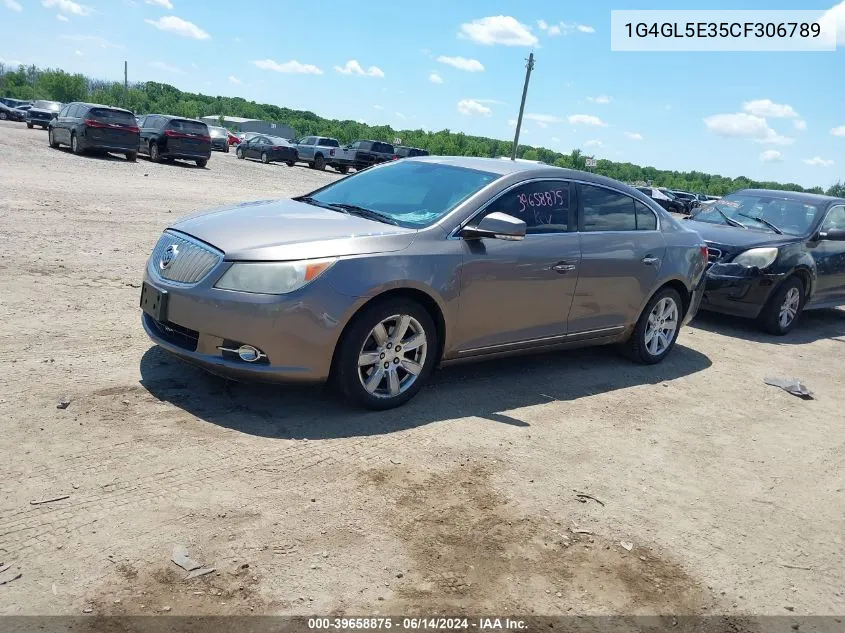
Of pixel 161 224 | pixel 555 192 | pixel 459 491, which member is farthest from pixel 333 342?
pixel 161 224

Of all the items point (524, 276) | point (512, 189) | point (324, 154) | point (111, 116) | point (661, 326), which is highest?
point (512, 189)

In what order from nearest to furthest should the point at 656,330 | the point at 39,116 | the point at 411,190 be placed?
the point at 411,190
the point at 656,330
the point at 39,116

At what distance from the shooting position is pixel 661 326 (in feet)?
23.5

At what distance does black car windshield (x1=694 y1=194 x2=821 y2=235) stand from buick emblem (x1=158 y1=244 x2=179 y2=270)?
778 cm

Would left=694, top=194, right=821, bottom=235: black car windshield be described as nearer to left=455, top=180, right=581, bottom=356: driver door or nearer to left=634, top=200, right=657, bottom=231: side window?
left=634, top=200, right=657, bottom=231: side window

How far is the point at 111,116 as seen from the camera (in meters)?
24.4

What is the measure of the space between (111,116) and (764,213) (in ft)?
69.4

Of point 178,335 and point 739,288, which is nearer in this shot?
point 178,335

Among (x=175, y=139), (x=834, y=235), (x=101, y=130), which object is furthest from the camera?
(x=175, y=139)

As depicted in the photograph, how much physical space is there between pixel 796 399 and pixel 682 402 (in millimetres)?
1327

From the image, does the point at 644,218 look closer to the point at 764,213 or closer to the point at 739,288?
the point at 739,288

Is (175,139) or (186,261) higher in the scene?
(186,261)

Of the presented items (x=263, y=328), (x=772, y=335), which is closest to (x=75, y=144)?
(x=772, y=335)

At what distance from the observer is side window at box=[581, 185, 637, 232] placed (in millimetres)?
6156
